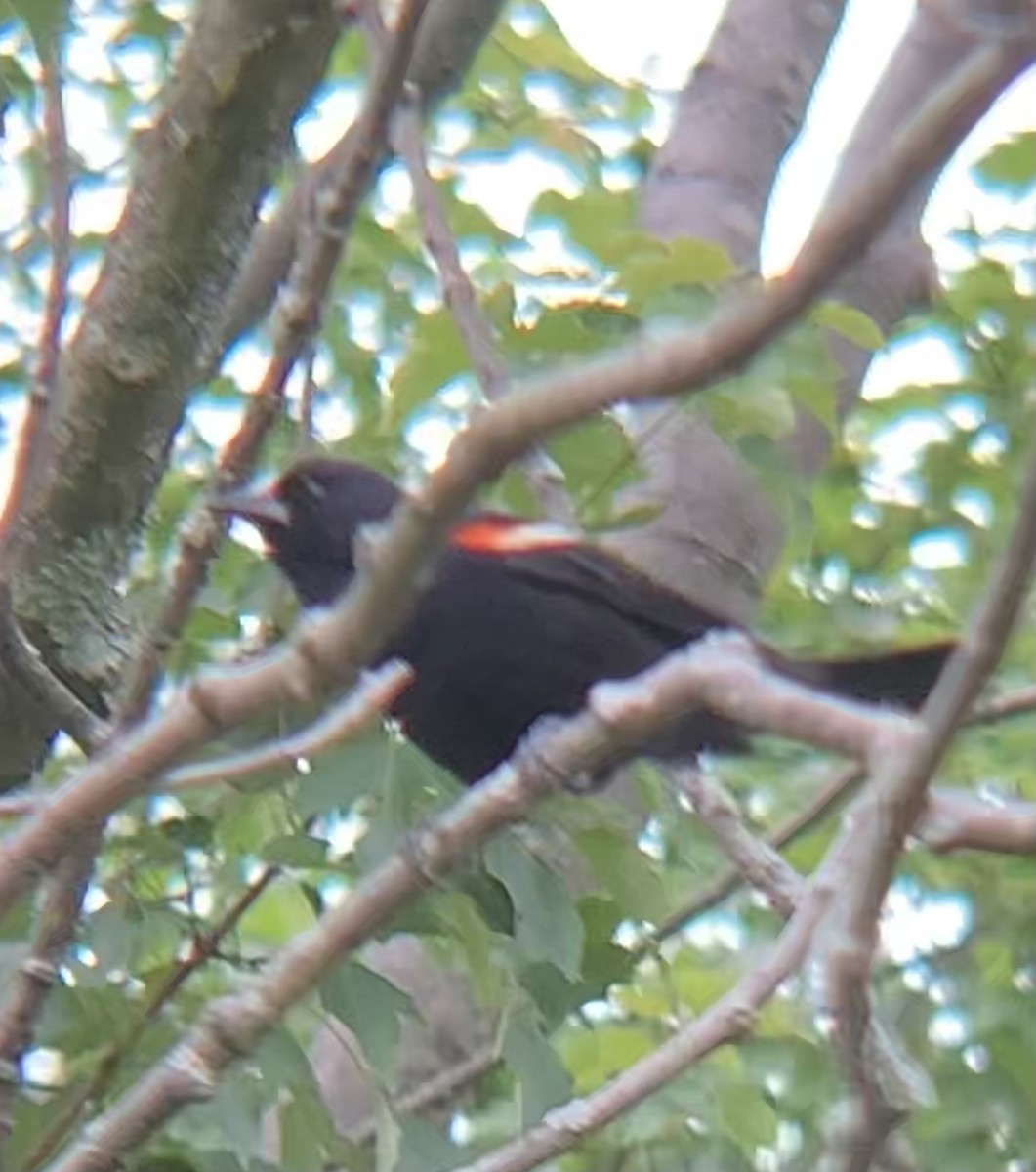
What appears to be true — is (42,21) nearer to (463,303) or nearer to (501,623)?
(463,303)

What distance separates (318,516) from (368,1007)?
0.96 metres

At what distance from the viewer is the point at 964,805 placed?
116cm

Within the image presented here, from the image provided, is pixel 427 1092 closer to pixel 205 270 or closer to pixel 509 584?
pixel 509 584

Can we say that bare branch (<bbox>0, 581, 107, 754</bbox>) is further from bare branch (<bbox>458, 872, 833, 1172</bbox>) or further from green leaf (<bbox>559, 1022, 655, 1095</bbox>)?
green leaf (<bbox>559, 1022, 655, 1095</bbox>)

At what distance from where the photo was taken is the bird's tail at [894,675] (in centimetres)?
279

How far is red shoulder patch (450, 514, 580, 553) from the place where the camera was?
297cm

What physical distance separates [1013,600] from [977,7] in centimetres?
24

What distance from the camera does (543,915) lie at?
2.29 m

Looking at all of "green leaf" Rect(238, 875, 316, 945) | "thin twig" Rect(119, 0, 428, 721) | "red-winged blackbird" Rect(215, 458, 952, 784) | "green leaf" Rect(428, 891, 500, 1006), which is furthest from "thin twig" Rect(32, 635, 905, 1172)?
"green leaf" Rect(238, 875, 316, 945)

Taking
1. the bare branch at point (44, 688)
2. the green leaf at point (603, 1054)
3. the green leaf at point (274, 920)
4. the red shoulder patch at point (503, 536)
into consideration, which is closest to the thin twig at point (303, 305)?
the bare branch at point (44, 688)

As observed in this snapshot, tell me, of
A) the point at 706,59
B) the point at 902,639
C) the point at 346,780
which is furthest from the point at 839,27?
the point at 346,780

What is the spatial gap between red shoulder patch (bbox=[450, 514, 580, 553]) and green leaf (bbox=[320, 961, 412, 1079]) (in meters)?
0.76

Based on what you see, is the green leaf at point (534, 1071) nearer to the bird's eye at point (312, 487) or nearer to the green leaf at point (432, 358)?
the green leaf at point (432, 358)

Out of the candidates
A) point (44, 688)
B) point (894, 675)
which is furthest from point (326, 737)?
point (894, 675)
